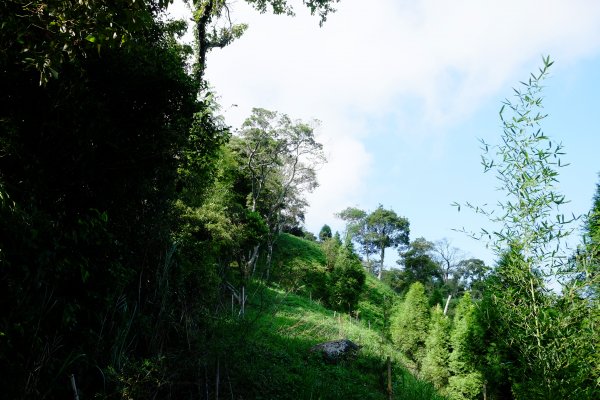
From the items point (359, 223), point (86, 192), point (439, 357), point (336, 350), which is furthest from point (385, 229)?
point (86, 192)

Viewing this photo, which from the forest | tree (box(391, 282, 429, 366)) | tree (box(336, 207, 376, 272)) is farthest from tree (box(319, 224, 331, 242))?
the forest

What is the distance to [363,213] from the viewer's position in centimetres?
4566

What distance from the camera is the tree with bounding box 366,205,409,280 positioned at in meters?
44.3

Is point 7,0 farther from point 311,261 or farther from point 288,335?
point 311,261

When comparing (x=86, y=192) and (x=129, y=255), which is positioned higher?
(x=86, y=192)

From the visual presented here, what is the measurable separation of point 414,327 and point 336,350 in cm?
1110

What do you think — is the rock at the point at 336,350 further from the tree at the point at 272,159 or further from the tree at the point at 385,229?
the tree at the point at 385,229

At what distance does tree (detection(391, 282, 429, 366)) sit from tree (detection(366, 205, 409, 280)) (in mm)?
25407

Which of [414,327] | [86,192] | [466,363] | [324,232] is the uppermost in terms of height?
[324,232]

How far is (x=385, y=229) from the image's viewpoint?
4506 centimetres

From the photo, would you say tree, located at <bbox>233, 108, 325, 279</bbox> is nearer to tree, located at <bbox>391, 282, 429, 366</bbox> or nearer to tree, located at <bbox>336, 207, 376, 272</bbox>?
tree, located at <bbox>391, 282, 429, 366</bbox>

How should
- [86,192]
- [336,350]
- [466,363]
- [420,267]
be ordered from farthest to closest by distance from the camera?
[420,267], [466,363], [336,350], [86,192]

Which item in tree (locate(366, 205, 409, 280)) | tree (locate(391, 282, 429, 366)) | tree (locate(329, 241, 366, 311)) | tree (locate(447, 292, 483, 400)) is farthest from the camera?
tree (locate(366, 205, 409, 280))

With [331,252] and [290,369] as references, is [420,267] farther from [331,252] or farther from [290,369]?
[290,369]
